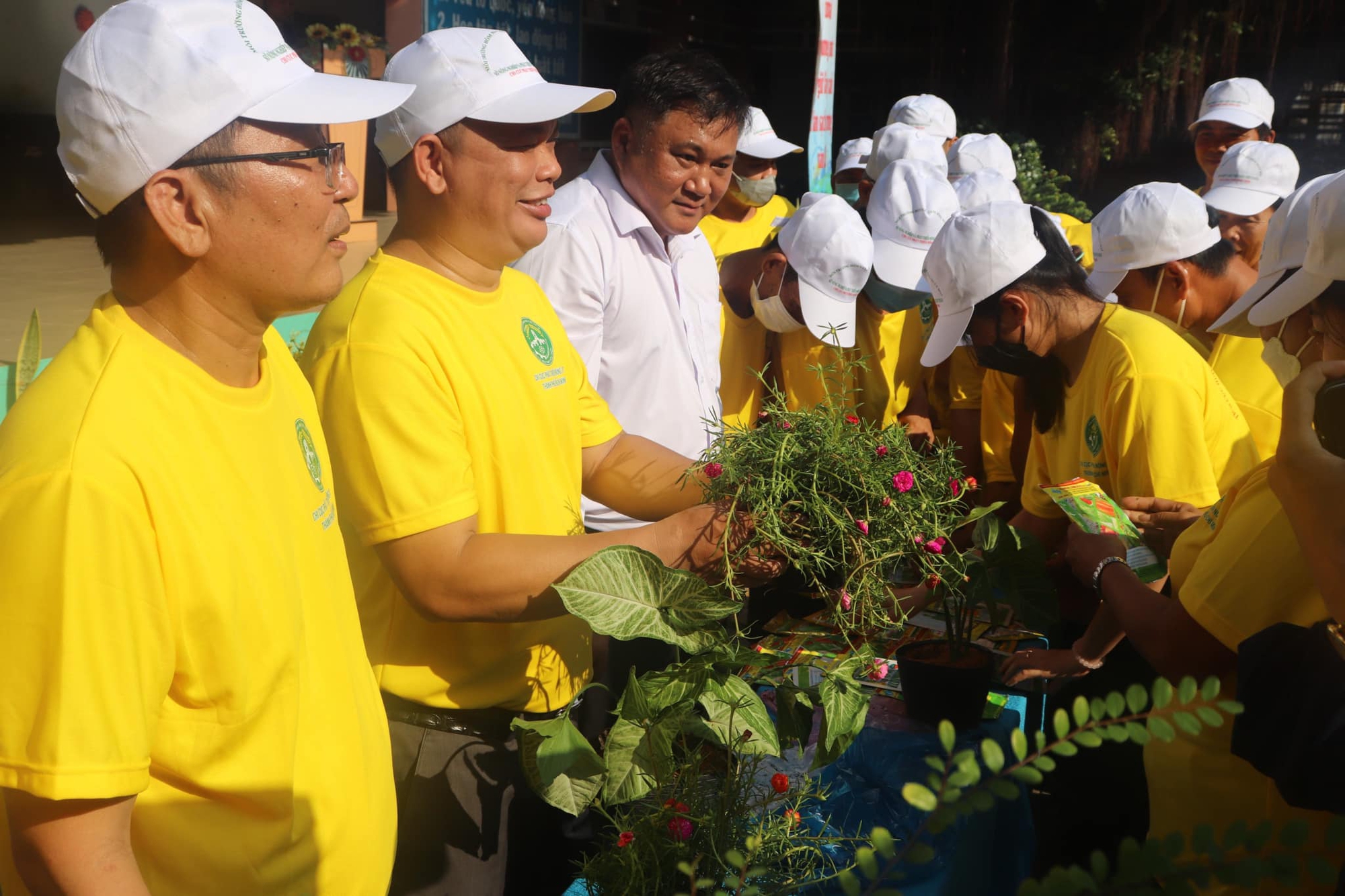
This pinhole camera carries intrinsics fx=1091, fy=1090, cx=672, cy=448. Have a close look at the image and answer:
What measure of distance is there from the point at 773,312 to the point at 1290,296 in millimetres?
1884

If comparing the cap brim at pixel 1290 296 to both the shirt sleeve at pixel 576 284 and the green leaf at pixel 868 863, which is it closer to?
the green leaf at pixel 868 863

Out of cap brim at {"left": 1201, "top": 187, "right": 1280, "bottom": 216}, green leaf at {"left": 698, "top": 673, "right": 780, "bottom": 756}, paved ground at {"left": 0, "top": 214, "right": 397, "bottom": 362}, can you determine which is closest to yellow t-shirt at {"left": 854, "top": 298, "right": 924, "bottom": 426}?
cap brim at {"left": 1201, "top": 187, "right": 1280, "bottom": 216}

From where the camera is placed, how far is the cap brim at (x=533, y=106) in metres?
1.82

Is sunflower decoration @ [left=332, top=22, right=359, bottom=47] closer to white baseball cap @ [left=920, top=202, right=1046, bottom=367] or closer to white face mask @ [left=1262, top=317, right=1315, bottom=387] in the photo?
white baseball cap @ [left=920, top=202, right=1046, bottom=367]

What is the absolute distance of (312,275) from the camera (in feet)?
4.27

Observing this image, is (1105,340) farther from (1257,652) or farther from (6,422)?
(6,422)

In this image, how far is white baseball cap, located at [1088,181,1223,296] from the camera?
3107mm

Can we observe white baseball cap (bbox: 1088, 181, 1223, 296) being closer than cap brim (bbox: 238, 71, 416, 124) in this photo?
No

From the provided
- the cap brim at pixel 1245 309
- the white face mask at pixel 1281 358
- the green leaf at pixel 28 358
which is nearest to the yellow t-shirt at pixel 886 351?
the cap brim at pixel 1245 309

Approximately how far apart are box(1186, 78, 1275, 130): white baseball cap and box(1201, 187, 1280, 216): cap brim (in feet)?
3.47

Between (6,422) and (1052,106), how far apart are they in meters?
12.0

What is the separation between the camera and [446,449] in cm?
161

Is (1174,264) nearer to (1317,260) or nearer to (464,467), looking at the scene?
(1317,260)

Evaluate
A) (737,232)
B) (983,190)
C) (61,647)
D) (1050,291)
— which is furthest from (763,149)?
(61,647)
